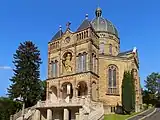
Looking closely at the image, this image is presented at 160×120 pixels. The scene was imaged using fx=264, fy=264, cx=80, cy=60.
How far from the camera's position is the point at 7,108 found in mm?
48250

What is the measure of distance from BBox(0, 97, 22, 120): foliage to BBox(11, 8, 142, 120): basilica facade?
629 cm

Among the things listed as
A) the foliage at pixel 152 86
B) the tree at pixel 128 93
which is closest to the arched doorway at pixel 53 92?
the tree at pixel 128 93

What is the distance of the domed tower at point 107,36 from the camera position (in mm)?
64250

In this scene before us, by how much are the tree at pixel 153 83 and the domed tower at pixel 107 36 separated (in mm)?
29257

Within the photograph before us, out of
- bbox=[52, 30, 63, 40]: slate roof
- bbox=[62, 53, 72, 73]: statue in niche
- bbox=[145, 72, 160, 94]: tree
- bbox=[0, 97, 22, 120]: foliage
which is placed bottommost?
bbox=[0, 97, 22, 120]: foliage

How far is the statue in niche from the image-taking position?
4953 centimetres

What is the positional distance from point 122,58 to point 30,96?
19.7m

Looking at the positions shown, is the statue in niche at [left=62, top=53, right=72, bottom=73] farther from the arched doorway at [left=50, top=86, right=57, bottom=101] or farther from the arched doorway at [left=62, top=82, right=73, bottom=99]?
the arched doorway at [left=50, top=86, right=57, bottom=101]

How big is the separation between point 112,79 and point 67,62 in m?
9.21

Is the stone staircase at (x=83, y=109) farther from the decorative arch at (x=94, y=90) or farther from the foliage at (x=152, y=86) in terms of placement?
the foliage at (x=152, y=86)

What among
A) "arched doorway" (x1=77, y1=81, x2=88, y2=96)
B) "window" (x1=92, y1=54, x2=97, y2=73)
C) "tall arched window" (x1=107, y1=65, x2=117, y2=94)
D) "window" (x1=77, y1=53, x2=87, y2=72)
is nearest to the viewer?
"arched doorway" (x1=77, y1=81, x2=88, y2=96)

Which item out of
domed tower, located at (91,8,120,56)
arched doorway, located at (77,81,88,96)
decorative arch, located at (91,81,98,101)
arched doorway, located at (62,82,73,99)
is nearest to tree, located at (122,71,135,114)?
decorative arch, located at (91,81,98,101)

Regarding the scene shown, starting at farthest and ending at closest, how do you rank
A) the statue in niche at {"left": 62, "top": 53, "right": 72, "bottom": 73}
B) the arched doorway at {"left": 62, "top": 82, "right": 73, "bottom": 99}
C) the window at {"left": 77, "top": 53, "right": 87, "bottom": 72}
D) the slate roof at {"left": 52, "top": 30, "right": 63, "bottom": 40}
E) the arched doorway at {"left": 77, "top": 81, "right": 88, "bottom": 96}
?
the slate roof at {"left": 52, "top": 30, "right": 63, "bottom": 40} < the statue in niche at {"left": 62, "top": 53, "right": 72, "bottom": 73} < the arched doorway at {"left": 62, "top": 82, "right": 73, "bottom": 99} < the window at {"left": 77, "top": 53, "right": 87, "bottom": 72} < the arched doorway at {"left": 77, "top": 81, "right": 88, "bottom": 96}

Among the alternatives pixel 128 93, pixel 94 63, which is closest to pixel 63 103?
pixel 94 63
